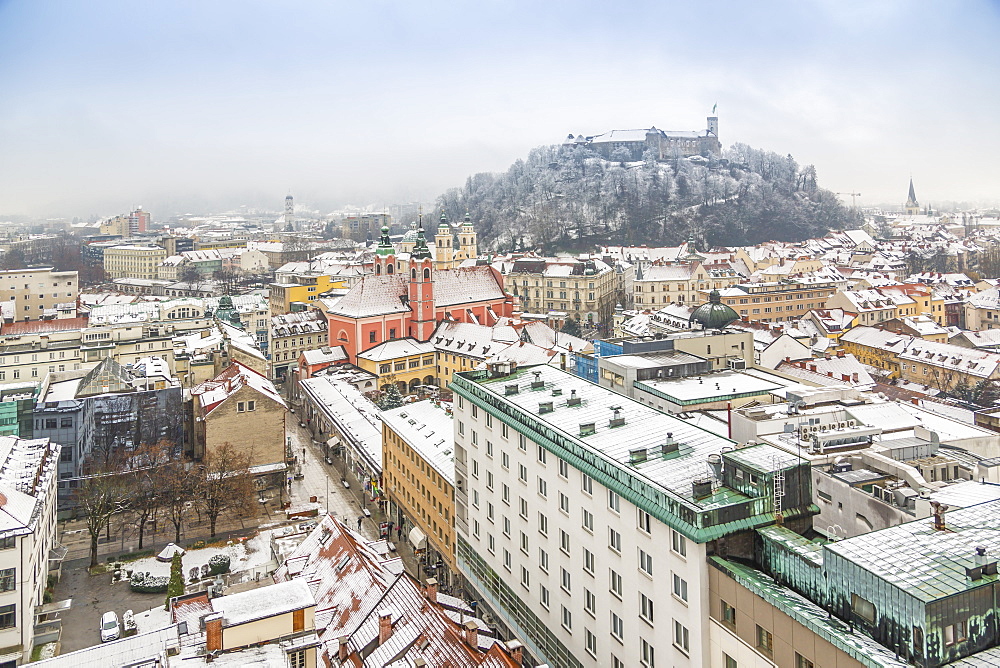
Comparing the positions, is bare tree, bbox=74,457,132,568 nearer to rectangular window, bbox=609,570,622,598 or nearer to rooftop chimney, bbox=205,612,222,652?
rooftop chimney, bbox=205,612,222,652

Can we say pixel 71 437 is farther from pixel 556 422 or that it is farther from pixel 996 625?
pixel 996 625

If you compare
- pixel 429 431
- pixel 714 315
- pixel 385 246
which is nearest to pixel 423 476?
pixel 429 431

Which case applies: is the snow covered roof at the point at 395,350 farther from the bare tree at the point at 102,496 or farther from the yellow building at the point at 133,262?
the yellow building at the point at 133,262

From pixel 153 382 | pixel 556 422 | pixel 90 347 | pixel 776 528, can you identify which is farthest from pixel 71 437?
pixel 776 528

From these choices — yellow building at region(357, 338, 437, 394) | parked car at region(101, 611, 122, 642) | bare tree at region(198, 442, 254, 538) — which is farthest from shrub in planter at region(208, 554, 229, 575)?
yellow building at region(357, 338, 437, 394)

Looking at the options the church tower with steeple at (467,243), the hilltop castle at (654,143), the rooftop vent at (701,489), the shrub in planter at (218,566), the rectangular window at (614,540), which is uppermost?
the hilltop castle at (654,143)

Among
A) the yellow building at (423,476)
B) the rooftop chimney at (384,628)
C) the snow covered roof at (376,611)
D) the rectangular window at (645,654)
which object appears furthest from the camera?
the yellow building at (423,476)

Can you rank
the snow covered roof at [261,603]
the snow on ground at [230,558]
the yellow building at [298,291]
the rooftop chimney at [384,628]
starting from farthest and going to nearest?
the yellow building at [298,291], the snow on ground at [230,558], the rooftop chimney at [384,628], the snow covered roof at [261,603]

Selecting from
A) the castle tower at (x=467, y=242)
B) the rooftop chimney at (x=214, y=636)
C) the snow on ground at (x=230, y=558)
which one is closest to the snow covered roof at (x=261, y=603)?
the rooftop chimney at (x=214, y=636)
